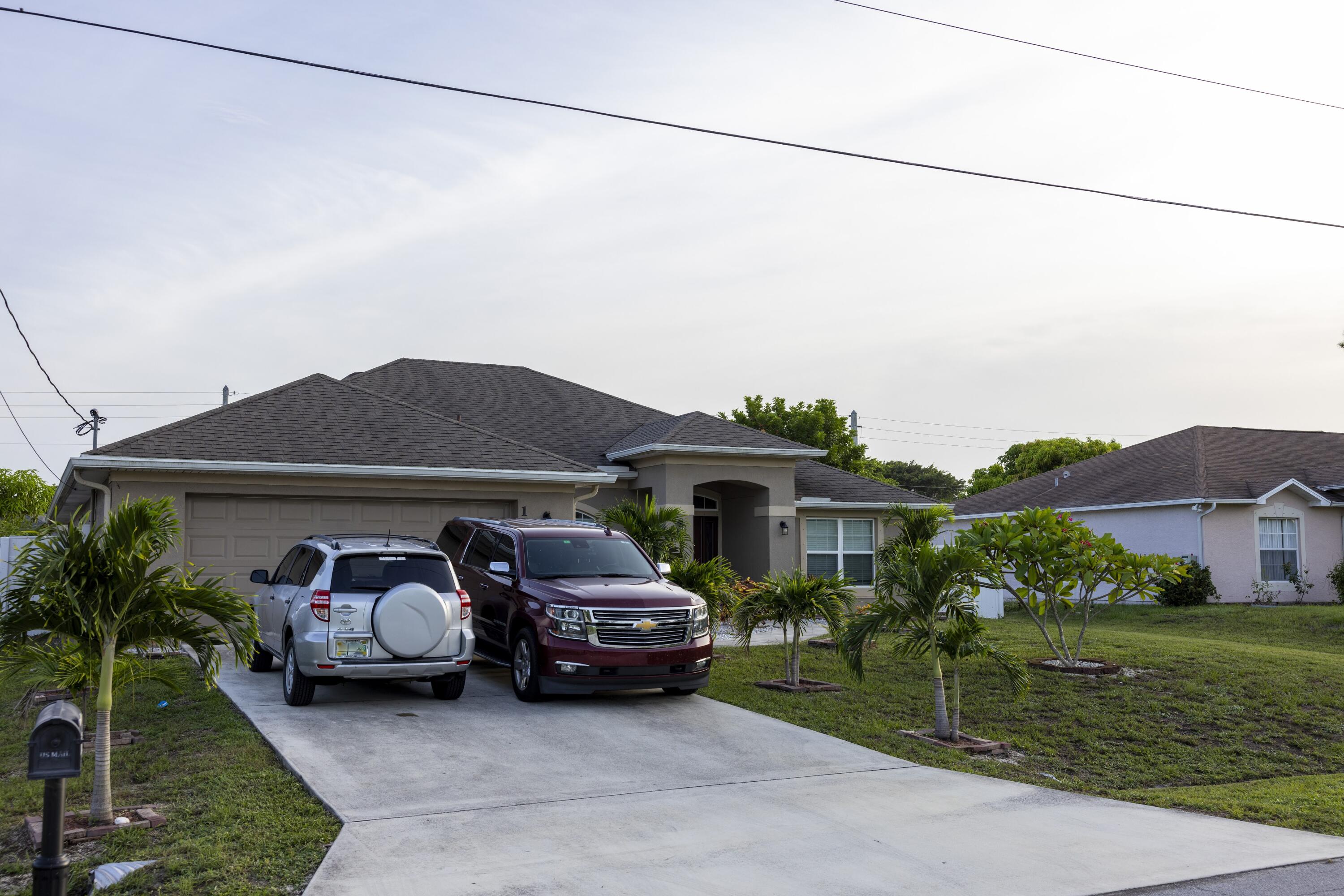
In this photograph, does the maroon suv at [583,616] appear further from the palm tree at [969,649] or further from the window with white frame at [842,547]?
the window with white frame at [842,547]

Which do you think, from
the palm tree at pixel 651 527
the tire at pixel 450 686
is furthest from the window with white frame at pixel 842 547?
the tire at pixel 450 686

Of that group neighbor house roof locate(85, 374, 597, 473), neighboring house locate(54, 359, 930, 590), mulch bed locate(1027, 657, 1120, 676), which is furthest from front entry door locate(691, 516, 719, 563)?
mulch bed locate(1027, 657, 1120, 676)

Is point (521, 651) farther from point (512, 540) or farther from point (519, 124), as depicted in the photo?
point (519, 124)

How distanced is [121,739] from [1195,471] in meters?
28.3

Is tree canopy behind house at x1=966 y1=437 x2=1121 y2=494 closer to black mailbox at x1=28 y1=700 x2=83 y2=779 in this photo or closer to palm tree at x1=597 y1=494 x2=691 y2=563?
palm tree at x1=597 y1=494 x2=691 y2=563

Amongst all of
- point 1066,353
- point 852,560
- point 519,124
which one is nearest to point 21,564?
point 519,124

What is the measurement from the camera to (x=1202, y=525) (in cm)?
2784

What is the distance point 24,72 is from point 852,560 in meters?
19.2

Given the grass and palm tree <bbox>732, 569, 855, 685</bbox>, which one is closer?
the grass

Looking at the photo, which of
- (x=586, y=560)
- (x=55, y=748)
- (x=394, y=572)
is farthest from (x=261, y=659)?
(x=55, y=748)

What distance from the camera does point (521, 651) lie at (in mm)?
11812

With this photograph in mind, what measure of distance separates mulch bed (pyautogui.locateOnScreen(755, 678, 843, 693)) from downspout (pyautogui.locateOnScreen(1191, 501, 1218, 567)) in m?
18.5

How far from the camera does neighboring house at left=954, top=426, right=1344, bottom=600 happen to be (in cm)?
2792

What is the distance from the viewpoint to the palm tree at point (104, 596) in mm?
7008
